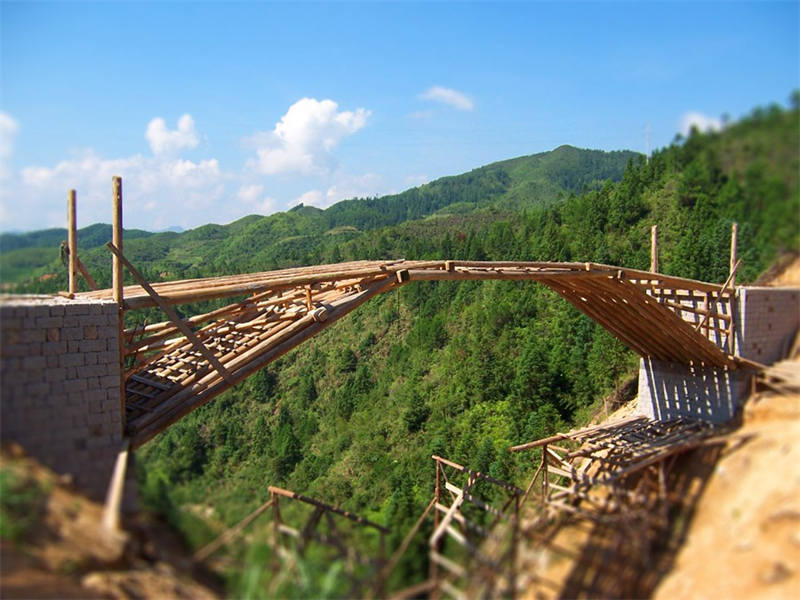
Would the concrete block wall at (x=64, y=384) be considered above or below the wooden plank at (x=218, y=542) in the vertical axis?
above

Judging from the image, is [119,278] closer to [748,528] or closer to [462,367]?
[748,528]

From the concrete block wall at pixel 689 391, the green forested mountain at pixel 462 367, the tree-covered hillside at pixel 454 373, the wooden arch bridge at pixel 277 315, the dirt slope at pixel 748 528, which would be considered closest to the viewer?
the dirt slope at pixel 748 528

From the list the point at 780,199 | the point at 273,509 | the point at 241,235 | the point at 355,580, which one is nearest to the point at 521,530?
the point at 355,580

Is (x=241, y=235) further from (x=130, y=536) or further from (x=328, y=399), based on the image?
(x=130, y=536)

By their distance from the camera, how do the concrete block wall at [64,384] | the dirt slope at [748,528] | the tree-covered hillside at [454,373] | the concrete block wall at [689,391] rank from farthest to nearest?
the tree-covered hillside at [454,373] < the concrete block wall at [689,391] < the dirt slope at [748,528] < the concrete block wall at [64,384]

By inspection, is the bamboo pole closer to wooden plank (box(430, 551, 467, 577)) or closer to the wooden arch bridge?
the wooden arch bridge

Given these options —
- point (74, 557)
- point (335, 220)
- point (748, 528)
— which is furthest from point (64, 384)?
point (335, 220)

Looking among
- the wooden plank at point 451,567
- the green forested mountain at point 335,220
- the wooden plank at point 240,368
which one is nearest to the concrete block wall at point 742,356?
the wooden plank at point 240,368

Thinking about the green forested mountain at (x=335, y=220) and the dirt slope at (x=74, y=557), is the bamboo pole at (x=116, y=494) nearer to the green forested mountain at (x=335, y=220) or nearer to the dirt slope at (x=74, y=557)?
the dirt slope at (x=74, y=557)
